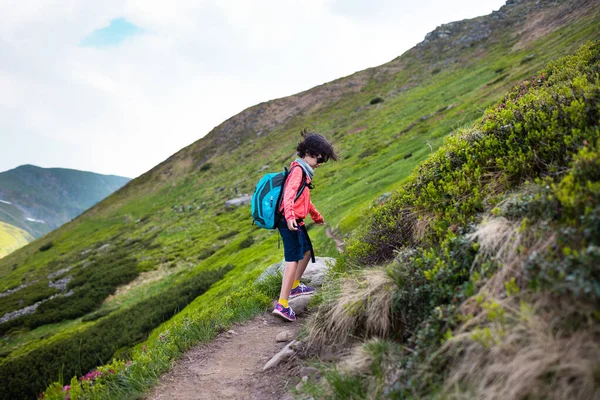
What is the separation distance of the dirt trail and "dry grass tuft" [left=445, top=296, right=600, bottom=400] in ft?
9.61

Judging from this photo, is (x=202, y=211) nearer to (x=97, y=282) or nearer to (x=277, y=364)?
(x=97, y=282)

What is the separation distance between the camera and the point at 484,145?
597 cm

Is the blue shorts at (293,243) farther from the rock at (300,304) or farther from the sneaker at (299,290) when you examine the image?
the sneaker at (299,290)

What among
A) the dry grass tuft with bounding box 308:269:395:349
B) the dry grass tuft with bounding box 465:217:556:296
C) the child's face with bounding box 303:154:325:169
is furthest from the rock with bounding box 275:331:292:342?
the dry grass tuft with bounding box 465:217:556:296

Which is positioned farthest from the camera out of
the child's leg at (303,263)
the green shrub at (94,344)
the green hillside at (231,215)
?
the green shrub at (94,344)

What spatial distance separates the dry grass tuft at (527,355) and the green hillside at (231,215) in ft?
3.95

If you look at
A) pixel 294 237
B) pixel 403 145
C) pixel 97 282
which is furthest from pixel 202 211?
pixel 294 237

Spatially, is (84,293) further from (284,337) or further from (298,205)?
(298,205)

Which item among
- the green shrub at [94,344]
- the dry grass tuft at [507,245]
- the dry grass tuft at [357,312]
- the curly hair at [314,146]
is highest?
the curly hair at [314,146]

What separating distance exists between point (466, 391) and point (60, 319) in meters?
40.5

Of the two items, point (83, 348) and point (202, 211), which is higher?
point (202, 211)

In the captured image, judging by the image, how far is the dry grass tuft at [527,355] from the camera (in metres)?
2.40

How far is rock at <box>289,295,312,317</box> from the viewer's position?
830 centimetres

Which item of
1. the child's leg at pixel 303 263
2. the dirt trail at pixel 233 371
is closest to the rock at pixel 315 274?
the child's leg at pixel 303 263
